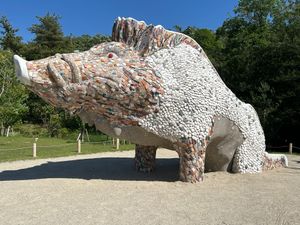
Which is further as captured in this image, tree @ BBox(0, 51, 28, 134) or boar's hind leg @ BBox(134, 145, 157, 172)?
tree @ BBox(0, 51, 28, 134)

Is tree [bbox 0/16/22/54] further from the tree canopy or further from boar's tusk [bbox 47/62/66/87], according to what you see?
boar's tusk [bbox 47/62/66/87]

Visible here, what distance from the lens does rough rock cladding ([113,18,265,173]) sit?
28.3 feet

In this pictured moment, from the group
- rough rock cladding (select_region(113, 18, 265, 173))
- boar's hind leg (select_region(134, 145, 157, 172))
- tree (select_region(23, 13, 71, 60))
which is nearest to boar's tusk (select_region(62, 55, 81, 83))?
rough rock cladding (select_region(113, 18, 265, 173))

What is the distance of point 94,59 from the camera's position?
8.30 metres

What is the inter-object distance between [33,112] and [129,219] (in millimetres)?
31055

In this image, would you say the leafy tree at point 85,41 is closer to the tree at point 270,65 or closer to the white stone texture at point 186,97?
the tree at point 270,65

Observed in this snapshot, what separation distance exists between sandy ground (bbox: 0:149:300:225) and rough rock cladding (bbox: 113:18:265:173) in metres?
1.41

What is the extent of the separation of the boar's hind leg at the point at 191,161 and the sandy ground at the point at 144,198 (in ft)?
0.73

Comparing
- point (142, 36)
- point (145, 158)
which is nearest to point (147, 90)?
point (142, 36)

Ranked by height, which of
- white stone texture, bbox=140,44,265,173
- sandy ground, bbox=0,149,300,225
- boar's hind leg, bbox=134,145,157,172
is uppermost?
white stone texture, bbox=140,44,265,173

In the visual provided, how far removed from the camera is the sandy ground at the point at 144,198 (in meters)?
6.27

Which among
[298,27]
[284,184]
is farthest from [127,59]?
[298,27]

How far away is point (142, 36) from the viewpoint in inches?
355

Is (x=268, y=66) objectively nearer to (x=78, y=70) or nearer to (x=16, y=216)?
(x=78, y=70)
